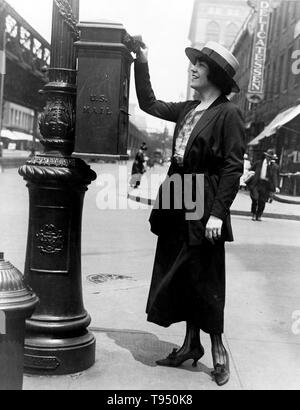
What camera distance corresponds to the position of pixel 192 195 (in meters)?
3.69

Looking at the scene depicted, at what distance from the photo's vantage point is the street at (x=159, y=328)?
12.2 feet

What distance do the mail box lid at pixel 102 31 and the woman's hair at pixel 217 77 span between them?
586 millimetres

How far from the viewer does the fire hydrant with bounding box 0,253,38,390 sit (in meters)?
2.63

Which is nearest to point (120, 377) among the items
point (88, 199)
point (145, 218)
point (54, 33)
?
point (54, 33)

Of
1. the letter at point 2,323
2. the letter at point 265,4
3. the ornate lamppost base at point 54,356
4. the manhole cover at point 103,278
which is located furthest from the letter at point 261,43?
the letter at point 2,323

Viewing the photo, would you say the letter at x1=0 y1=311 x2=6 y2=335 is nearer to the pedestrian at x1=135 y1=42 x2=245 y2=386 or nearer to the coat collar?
the pedestrian at x1=135 y1=42 x2=245 y2=386

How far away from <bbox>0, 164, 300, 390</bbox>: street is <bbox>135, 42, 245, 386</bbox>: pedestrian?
0.36m

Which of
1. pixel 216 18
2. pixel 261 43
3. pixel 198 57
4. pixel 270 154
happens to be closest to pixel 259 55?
pixel 261 43

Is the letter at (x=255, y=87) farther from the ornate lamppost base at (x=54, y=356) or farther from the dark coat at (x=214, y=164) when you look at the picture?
the ornate lamppost base at (x=54, y=356)

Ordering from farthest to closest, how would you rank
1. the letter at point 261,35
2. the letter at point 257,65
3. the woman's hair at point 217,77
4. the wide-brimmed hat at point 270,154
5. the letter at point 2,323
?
the letter at point 261,35 → the letter at point 257,65 → the wide-brimmed hat at point 270,154 → the woman's hair at point 217,77 → the letter at point 2,323

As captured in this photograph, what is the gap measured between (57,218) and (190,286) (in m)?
0.94

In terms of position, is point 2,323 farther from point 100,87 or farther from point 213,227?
point 100,87

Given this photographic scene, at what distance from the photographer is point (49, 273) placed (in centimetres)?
371
